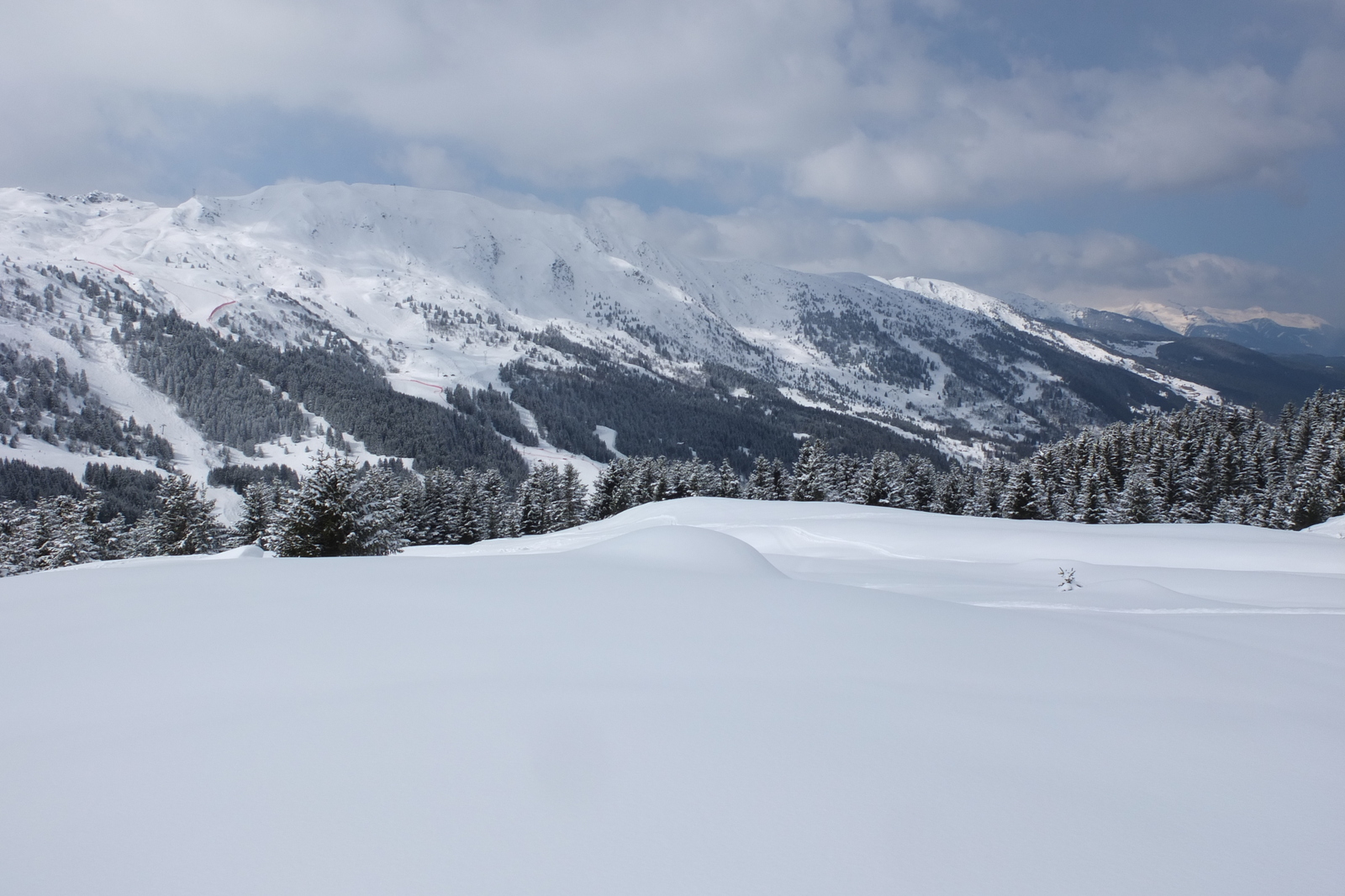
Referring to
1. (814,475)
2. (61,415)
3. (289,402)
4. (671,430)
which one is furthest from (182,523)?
(671,430)

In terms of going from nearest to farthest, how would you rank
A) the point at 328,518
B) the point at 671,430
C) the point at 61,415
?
1. the point at 328,518
2. the point at 61,415
3. the point at 671,430

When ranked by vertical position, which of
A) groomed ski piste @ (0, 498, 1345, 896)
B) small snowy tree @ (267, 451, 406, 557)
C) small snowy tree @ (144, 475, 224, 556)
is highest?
groomed ski piste @ (0, 498, 1345, 896)

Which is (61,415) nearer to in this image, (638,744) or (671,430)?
(671,430)

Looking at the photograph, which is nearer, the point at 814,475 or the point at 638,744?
the point at 638,744

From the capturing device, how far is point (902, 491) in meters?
45.7

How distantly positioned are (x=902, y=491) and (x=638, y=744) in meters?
46.5

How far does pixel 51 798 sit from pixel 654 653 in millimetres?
2990

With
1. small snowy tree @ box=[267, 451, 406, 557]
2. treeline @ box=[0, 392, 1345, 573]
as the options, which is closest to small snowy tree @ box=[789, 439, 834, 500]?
treeline @ box=[0, 392, 1345, 573]

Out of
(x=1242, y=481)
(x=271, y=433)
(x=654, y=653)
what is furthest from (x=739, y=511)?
(x=271, y=433)

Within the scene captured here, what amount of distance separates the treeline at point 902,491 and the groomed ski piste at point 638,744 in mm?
28011

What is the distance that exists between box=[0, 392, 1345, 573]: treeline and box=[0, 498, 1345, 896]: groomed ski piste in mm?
28011

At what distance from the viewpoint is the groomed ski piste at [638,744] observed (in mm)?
2197

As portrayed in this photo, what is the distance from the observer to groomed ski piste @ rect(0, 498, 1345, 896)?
7.21 ft

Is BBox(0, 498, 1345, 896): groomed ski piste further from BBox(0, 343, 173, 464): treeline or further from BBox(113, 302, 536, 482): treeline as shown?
BBox(0, 343, 173, 464): treeline
